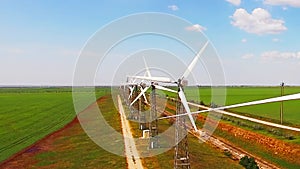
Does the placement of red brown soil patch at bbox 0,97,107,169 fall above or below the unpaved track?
below

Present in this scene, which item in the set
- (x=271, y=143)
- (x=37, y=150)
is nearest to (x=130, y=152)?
(x=37, y=150)

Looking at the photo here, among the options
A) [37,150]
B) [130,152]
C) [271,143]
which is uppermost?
[271,143]

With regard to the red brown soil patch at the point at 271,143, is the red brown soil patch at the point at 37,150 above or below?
below

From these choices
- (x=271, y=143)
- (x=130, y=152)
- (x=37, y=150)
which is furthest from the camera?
(x=271, y=143)

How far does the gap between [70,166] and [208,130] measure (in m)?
34.8

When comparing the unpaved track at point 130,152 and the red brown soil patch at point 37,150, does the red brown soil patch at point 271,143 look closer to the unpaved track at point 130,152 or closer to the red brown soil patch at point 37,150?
the unpaved track at point 130,152

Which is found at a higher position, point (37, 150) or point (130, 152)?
point (130, 152)

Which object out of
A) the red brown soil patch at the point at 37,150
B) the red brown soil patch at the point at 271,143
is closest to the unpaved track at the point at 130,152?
the red brown soil patch at the point at 37,150

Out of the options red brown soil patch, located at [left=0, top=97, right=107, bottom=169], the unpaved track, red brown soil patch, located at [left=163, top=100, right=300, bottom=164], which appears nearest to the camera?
the unpaved track

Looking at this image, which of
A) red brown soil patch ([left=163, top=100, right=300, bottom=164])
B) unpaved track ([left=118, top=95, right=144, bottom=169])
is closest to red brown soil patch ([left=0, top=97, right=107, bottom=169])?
unpaved track ([left=118, top=95, right=144, bottom=169])

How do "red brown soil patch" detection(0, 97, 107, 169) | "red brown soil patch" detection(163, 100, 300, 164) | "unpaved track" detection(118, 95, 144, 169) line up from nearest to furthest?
"unpaved track" detection(118, 95, 144, 169)
"red brown soil patch" detection(0, 97, 107, 169)
"red brown soil patch" detection(163, 100, 300, 164)

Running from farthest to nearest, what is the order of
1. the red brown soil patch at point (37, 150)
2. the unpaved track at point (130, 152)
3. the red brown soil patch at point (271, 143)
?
the red brown soil patch at point (271, 143) < the red brown soil patch at point (37, 150) < the unpaved track at point (130, 152)

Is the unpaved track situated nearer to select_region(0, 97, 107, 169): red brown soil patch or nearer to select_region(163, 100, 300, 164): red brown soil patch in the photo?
select_region(0, 97, 107, 169): red brown soil patch

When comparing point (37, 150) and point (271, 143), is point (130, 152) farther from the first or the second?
point (271, 143)
